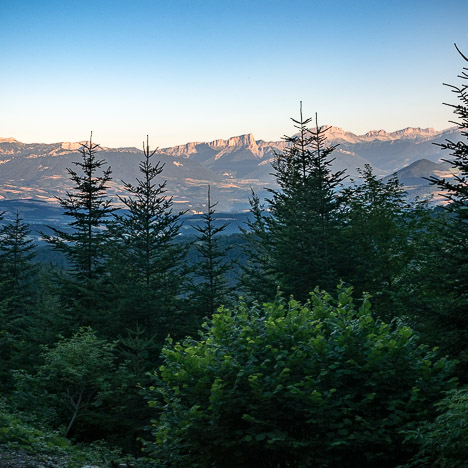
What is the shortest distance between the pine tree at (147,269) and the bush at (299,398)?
527 inches

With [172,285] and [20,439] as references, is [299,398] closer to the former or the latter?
[20,439]

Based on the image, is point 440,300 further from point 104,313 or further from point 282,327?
point 104,313

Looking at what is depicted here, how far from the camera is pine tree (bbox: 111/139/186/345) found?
22.5 meters

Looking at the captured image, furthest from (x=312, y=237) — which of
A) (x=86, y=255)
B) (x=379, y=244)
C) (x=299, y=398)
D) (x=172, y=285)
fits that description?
(x=86, y=255)

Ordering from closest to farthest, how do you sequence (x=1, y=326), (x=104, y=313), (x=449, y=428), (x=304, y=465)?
(x=449, y=428)
(x=304, y=465)
(x=104, y=313)
(x=1, y=326)

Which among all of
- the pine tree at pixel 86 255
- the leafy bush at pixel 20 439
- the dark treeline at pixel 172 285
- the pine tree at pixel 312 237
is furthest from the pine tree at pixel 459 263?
the pine tree at pixel 86 255

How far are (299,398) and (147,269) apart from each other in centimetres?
1653

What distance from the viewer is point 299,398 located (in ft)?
25.9

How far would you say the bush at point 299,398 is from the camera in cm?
789

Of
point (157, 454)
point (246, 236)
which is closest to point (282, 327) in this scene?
point (157, 454)

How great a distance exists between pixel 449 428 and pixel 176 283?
59.9ft

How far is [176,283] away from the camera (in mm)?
23766

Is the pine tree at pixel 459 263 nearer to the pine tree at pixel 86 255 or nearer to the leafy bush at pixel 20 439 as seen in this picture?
the leafy bush at pixel 20 439

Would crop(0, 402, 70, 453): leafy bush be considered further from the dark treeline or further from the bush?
the bush
